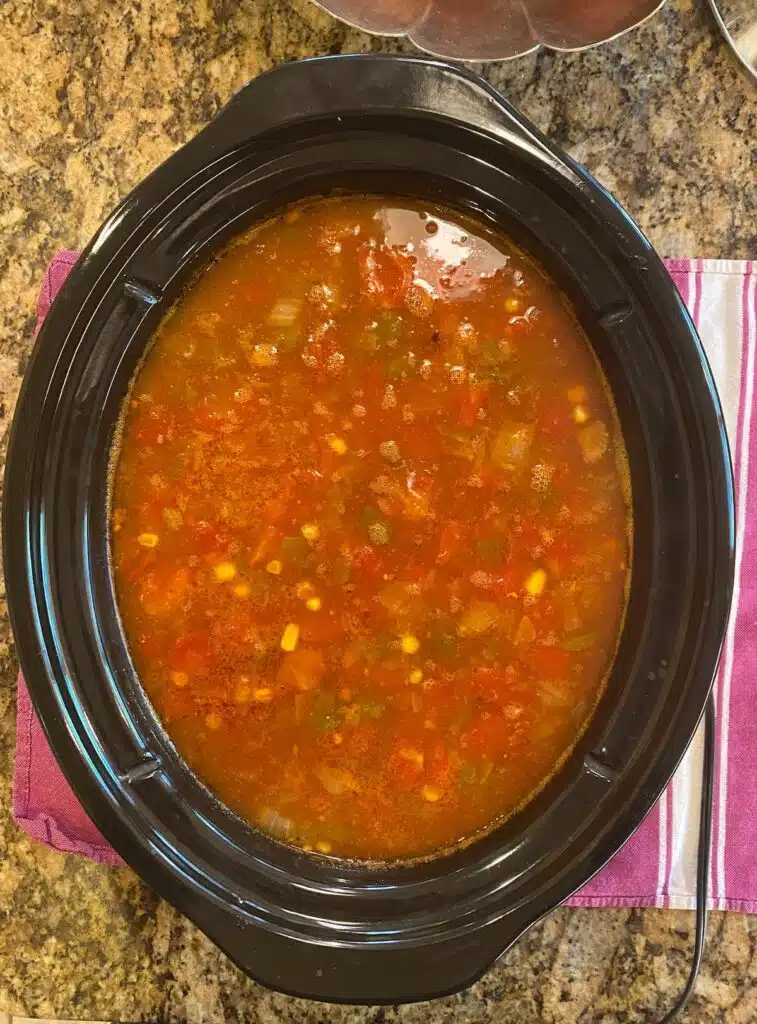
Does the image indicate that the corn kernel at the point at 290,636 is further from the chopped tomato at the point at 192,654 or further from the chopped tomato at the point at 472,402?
the chopped tomato at the point at 472,402

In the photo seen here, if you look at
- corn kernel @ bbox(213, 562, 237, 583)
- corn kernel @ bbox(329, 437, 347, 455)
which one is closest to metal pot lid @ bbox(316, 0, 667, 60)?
corn kernel @ bbox(329, 437, 347, 455)

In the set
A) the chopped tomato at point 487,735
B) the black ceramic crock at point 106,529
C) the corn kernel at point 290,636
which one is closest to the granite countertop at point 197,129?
the black ceramic crock at point 106,529

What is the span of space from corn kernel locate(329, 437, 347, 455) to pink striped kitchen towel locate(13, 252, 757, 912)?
23.1 inches

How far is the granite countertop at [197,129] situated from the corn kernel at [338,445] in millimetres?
615

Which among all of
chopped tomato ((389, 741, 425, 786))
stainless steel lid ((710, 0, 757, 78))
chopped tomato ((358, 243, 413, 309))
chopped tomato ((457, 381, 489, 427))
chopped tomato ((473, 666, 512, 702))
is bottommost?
chopped tomato ((389, 741, 425, 786))

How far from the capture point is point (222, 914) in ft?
3.90

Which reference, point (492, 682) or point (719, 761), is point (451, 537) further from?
point (719, 761)

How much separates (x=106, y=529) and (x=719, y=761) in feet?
3.75

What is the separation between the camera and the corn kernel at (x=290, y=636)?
4.24ft

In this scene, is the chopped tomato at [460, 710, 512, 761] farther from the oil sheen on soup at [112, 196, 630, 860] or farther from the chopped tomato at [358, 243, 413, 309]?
the chopped tomato at [358, 243, 413, 309]

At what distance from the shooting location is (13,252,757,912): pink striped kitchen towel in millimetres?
1360

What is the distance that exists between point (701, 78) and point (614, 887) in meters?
1.46

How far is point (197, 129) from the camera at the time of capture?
1.39 metres

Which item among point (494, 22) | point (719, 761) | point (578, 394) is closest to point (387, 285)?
point (578, 394)
